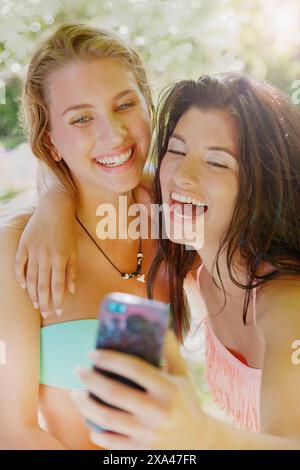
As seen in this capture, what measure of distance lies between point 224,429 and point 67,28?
2.13 ft

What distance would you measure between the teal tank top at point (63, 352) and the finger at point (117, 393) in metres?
0.39

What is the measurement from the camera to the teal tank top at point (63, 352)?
0.93 m

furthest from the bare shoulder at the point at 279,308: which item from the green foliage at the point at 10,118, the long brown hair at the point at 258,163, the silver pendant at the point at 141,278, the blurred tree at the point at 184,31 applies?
the green foliage at the point at 10,118

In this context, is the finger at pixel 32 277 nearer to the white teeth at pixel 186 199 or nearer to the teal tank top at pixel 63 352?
the teal tank top at pixel 63 352

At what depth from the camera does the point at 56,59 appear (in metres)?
0.90

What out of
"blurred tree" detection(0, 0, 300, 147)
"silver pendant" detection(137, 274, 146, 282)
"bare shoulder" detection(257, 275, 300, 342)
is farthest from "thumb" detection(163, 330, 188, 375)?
"blurred tree" detection(0, 0, 300, 147)

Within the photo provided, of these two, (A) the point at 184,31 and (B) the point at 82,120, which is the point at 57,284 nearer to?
(B) the point at 82,120

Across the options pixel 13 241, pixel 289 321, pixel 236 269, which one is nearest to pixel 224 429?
pixel 289 321

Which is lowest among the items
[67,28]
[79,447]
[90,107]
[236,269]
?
[79,447]

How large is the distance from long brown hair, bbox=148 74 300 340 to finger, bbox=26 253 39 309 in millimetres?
278

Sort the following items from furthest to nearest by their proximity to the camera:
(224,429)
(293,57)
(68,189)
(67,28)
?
(293,57) < (68,189) < (67,28) < (224,429)

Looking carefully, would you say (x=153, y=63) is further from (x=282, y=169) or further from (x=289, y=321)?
(x=289, y=321)

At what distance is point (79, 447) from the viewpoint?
0.92m

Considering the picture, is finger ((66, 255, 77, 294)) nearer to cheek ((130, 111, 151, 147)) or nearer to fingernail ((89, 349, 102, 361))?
cheek ((130, 111, 151, 147))
